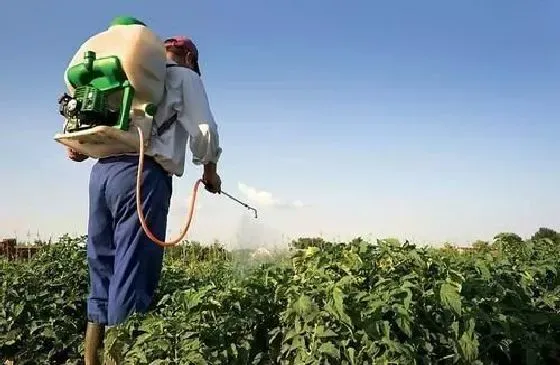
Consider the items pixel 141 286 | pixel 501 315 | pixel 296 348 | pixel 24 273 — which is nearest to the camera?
pixel 296 348

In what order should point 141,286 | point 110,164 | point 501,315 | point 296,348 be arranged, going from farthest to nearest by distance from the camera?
point 110,164, point 141,286, point 501,315, point 296,348

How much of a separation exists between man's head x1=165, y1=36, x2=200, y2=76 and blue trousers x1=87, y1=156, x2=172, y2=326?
0.57 meters

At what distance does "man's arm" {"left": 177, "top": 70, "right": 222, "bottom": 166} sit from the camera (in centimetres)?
354

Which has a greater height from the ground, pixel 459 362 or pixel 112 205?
pixel 112 205

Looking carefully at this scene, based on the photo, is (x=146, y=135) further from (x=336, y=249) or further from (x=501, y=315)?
(x=501, y=315)

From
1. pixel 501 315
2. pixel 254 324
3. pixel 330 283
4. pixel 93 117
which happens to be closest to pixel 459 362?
pixel 501 315

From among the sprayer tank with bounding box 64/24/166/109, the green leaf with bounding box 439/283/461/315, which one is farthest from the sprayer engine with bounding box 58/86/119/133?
the green leaf with bounding box 439/283/461/315

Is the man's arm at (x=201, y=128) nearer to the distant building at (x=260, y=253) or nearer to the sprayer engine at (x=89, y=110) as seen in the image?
the sprayer engine at (x=89, y=110)

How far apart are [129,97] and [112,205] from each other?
51cm

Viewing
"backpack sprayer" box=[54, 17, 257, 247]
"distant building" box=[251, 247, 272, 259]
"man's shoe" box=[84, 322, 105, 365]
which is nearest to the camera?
"backpack sprayer" box=[54, 17, 257, 247]

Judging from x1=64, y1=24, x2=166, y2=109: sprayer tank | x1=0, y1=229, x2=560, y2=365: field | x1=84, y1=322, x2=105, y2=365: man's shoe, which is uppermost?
x1=64, y1=24, x2=166, y2=109: sprayer tank

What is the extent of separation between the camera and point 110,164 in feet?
12.2

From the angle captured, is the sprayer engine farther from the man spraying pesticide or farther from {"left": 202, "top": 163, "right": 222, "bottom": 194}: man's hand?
{"left": 202, "top": 163, "right": 222, "bottom": 194}: man's hand

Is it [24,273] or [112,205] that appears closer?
[112,205]
